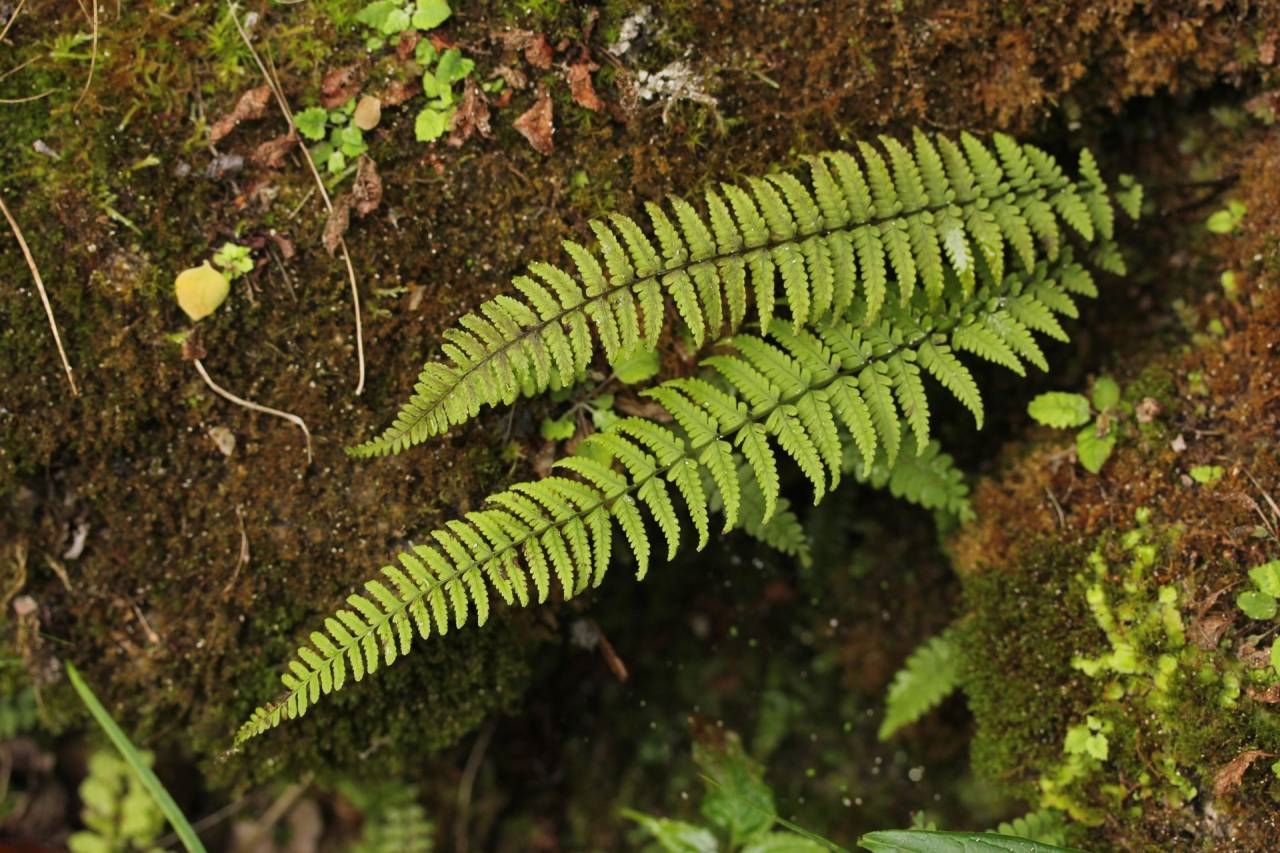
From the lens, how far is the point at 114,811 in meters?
4.43

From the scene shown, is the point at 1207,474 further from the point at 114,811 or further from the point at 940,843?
the point at 114,811

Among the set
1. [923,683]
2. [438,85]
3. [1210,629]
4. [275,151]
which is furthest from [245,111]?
[1210,629]

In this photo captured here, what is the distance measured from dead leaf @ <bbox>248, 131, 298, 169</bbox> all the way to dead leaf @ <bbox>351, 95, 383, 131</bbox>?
226mm

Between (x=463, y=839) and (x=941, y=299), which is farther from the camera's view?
(x=463, y=839)

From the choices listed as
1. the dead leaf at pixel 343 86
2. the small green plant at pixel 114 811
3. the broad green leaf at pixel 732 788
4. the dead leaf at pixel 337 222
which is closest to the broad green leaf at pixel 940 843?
the broad green leaf at pixel 732 788

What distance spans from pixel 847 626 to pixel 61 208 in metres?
3.51

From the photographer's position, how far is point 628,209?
3414 mm

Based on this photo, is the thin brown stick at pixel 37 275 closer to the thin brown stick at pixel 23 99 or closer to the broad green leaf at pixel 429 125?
the thin brown stick at pixel 23 99

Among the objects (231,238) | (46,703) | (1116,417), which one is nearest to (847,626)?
(1116,417)

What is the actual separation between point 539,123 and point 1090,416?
2199 mm

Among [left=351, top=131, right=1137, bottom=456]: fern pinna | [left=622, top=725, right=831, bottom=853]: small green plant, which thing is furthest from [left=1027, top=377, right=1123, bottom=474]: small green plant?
[left=622, top=725, right=831, bottom=853]: small green plant

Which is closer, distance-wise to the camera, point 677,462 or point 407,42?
point 677,462

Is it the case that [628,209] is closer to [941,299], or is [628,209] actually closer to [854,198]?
[854,198]

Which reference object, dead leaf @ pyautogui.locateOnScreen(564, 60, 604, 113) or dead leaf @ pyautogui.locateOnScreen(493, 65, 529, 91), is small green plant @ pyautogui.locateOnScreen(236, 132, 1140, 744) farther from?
dead leaf @ pyautogui.locateOnScreen(493, 65, 529, 91)
